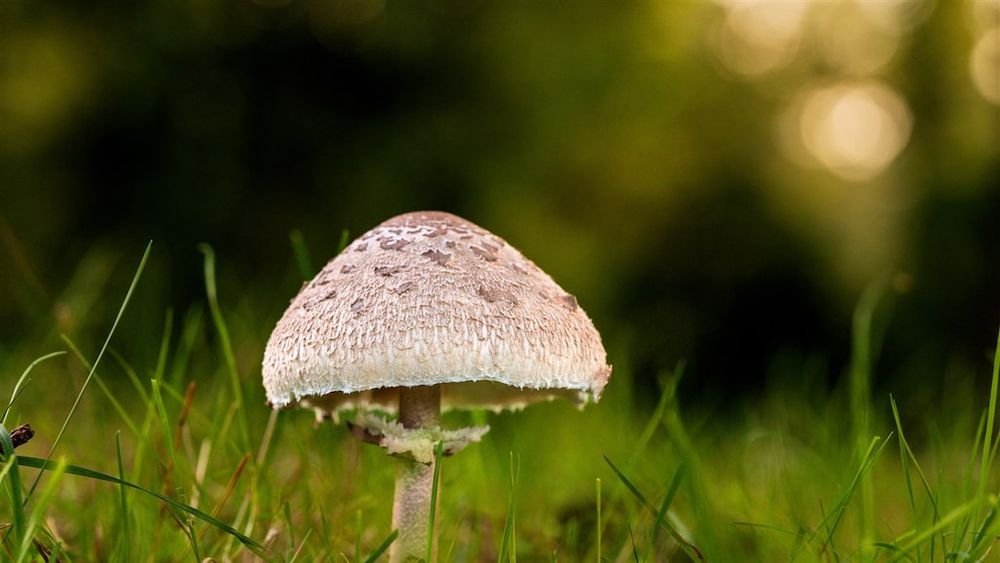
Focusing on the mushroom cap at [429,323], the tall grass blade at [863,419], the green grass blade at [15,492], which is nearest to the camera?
the green grass blade at [15,492]

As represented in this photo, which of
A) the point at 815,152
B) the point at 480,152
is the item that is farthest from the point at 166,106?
the point at 815,152

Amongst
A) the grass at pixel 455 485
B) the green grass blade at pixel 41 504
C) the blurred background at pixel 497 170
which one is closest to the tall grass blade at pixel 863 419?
the grass at pixel 455 485

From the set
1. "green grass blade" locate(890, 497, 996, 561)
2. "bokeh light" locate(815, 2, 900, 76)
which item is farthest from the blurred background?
"green grass blade" locate(890, 497, 996, 561)

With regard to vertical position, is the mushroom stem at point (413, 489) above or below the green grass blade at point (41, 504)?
below

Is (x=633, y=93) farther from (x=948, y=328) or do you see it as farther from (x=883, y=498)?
(x=883, y=498)

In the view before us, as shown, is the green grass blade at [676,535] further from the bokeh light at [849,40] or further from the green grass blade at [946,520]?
the bokeh light at [849,40]
